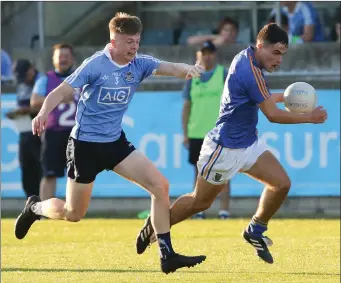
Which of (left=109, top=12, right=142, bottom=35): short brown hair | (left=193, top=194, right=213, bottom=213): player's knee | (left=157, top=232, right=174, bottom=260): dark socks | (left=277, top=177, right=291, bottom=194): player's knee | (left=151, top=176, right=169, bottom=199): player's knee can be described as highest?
(left=109, top=12, right=142, bottom=35): short brown hair

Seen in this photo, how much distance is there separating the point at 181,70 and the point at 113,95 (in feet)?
2.09

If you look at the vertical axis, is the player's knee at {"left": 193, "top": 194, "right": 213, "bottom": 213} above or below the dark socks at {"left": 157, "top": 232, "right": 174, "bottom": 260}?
above

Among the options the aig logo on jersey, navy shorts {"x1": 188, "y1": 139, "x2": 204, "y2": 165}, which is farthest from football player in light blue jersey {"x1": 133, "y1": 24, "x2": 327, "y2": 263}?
navy shorts {"x1": 188, "y1": 139, "x2": 204, "y2": 165}

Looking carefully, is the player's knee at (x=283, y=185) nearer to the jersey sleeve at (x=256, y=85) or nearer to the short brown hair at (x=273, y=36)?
the jersey sleeve at (x=256, y=85)

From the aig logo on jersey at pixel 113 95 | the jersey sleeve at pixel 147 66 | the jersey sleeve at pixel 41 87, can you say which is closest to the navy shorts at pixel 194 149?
the jersey sleeve at pixel 41 87

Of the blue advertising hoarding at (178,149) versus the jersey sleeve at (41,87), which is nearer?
the jersey sleeve at (41,87)

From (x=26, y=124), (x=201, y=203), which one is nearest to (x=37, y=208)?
(x=201, y=203)

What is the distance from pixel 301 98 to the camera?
10.2 metres

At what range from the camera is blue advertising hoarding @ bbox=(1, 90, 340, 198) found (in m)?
16.5

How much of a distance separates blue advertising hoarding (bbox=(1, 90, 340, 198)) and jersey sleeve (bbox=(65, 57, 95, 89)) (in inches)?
285

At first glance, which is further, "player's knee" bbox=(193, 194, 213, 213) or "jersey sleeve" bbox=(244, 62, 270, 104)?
"player's knee" bbox=(193, 194, 213, 213)

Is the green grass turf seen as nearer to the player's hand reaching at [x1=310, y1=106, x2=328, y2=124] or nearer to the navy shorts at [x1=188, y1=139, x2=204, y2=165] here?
the navy shorts at [x1=188, y1=139, x2=204, y2=165]

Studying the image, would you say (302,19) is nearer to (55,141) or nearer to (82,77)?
(55,141)

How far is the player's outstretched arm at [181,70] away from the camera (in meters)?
9.57
